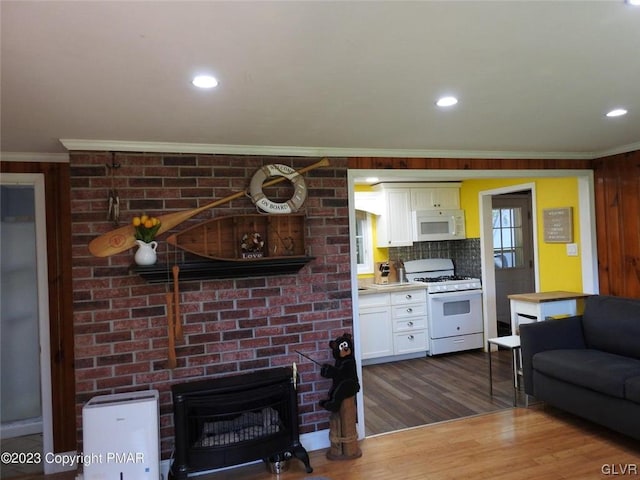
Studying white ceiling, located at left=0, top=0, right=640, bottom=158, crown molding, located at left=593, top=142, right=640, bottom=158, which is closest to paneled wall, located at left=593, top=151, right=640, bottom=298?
crown molding, located at left=593, top=142, right=640, bottom=158

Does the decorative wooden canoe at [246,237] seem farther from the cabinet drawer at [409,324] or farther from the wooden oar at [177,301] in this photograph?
the cabinet drawer at [409,324]

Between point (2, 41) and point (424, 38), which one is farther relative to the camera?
point (424, 38)

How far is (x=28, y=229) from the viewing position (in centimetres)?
395

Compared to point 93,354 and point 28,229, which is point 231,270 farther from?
point 28,229

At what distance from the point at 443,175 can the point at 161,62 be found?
262 centimetres

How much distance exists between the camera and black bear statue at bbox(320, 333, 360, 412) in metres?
3.00

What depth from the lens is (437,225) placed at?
5.76m

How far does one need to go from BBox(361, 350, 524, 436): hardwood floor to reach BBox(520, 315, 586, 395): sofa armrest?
403 mm

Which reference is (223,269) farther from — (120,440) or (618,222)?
(618,222)

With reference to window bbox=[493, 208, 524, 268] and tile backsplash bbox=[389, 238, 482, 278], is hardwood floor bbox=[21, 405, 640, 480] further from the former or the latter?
window bbox=[493, 208, 524, 268]

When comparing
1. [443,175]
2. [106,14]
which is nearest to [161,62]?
[106,14]

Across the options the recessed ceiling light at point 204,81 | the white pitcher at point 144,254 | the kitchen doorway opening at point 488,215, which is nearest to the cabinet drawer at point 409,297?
the kitchen doorway opening at point 488,215

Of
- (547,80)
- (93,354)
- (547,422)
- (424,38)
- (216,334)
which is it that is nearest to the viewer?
(424,38)

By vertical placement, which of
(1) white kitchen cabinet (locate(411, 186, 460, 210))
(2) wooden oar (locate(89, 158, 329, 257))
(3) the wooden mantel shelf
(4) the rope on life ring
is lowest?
(3) the wooden mantel shelf
